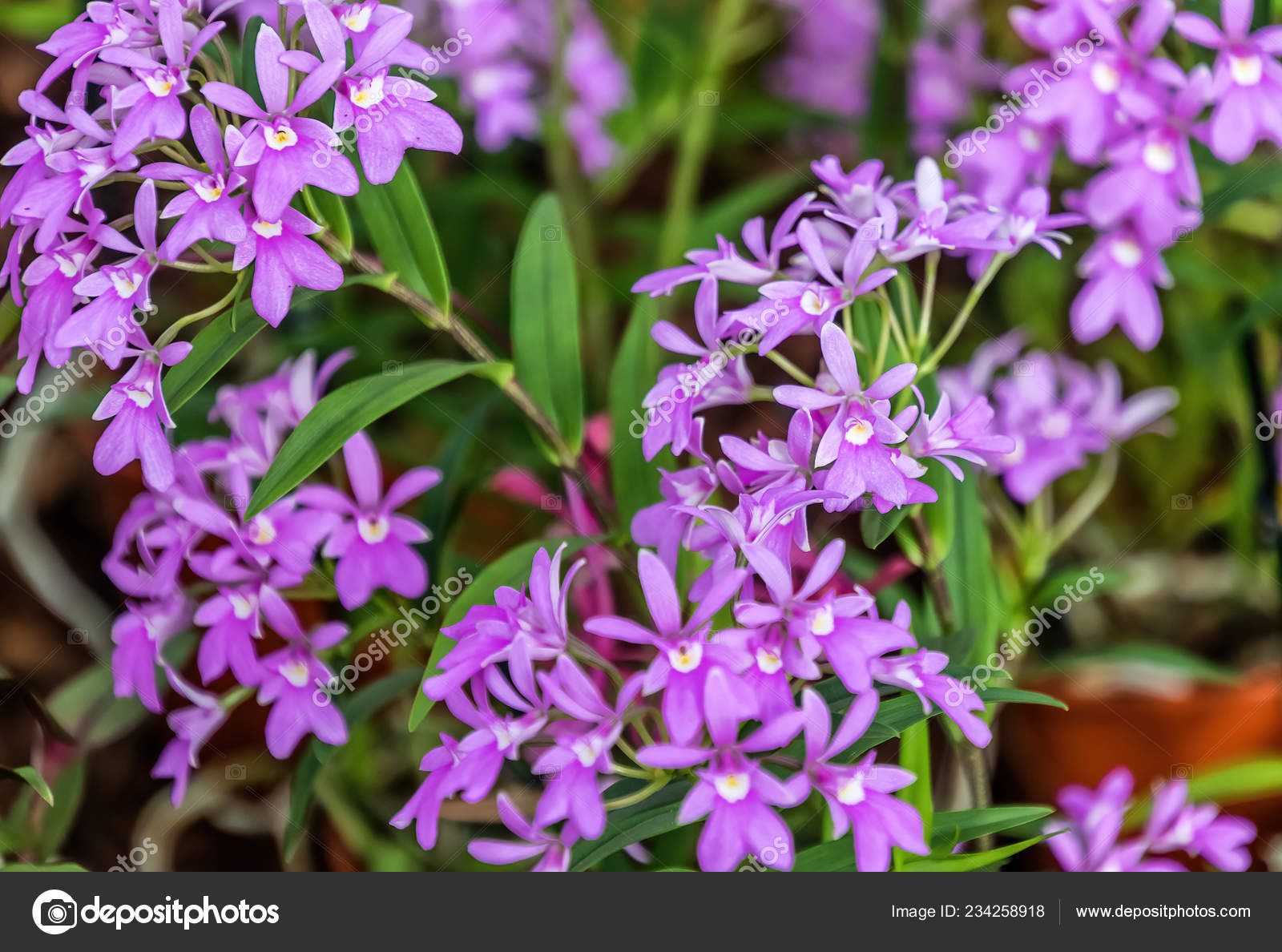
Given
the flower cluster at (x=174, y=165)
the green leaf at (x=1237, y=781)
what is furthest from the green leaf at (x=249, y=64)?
the green leaf at (x=1237, y=781)

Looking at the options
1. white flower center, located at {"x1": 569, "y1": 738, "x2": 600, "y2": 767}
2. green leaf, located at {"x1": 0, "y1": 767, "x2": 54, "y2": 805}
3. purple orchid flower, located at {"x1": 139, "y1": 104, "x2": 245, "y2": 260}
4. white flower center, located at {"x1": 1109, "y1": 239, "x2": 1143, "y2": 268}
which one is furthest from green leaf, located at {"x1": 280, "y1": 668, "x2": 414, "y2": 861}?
white flower center, located at {"x1": 1109, "y1": 239, "x2": 1143, "y2": 268}

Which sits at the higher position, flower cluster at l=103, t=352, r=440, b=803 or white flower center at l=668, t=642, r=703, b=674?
flower cluster at l=103, t=352, r=440, b=803

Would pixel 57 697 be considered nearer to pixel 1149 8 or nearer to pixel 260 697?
pixel 260 697

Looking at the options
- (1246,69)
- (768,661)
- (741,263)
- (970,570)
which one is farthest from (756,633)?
(1246,69)

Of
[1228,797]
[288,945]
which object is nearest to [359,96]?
[288,945]

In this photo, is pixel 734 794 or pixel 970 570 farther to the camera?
pixel 970 570

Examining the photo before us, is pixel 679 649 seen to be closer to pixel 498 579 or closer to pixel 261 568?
pixel 498 579

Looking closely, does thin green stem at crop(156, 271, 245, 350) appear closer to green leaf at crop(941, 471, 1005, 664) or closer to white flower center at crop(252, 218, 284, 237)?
white flower center at crop(252, 218, 284, 237)
